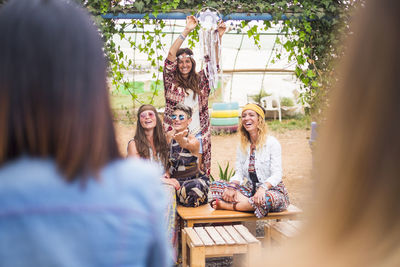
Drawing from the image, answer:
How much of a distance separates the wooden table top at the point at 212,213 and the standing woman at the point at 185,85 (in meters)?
0.80

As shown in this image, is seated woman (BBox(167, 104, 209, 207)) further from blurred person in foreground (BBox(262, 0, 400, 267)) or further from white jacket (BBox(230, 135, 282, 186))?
blurred person in foreground (BBox(262, 0, 400, 267))

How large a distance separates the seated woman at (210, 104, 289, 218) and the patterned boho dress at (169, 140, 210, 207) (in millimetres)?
154

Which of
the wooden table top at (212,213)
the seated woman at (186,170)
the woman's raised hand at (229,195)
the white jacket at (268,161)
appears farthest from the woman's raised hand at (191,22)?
the wooden table top at (212,213)

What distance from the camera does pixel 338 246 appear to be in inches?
20.6

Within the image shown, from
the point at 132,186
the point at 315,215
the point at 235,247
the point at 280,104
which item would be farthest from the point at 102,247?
the point at 280,104

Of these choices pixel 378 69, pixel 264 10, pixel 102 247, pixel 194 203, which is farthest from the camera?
pixel 264 10

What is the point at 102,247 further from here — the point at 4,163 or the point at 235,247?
the point at 235,247

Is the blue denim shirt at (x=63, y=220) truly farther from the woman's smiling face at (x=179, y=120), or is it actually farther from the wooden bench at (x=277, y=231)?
the woman's smiling face at (x=179, y=120)

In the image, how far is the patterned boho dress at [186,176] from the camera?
4.05m

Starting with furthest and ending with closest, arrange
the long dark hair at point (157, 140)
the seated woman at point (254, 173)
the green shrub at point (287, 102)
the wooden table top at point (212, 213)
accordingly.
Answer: the green shrub at point (287, 102) < the long dark hair at point (157, 140) < the seated woman at point (254, 173) < the wooden table top at point (212, 213)

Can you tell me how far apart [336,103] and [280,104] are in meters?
17.2

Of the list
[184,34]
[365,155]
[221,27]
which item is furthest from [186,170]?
[365,155]

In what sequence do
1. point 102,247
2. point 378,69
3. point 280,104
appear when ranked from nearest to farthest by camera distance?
point 378,69 → point 102,247 → point 280,104

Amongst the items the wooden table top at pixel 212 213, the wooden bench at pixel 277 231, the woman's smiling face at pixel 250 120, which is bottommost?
the wooden bench at pixel 277 231
